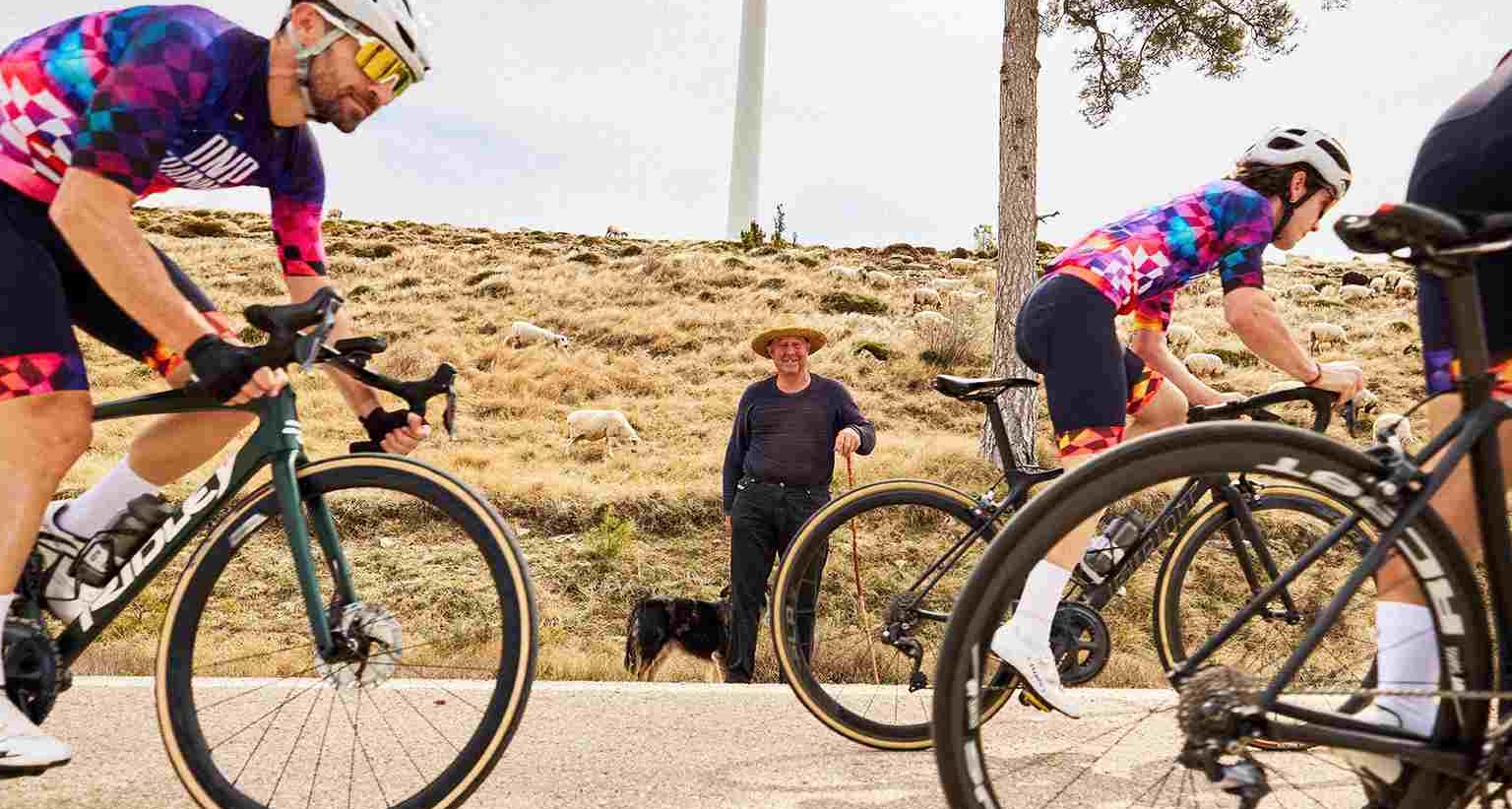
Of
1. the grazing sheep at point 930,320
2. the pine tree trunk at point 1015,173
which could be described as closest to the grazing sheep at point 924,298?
the grazing sheep at point 930,320

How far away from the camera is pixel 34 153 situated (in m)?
2.61

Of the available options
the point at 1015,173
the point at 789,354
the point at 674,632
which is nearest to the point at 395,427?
the point at 789,354

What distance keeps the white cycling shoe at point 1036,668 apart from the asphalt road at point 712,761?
8.0 inches

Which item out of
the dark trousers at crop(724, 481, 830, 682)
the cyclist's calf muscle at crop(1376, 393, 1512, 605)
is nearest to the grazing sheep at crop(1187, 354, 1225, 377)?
the dark trousers at crop(724, 481, 830, 682)

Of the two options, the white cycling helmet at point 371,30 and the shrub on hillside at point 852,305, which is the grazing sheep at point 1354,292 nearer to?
the shrub on hillside at point 852,305

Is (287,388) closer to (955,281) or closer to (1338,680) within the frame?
(1338,680)

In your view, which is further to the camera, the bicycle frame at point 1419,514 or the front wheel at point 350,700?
the front wheel at point 350,700

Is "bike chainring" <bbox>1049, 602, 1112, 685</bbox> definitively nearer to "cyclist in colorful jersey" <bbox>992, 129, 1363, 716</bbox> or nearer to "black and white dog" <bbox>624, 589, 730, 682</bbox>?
"cyclist in colorful jersey" <bbox>992, 129, 1363, 716</bbox>

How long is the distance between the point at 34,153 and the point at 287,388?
801 millimetres

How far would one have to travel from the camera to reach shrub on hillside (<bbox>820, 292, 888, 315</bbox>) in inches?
948

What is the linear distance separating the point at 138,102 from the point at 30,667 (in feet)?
4.22

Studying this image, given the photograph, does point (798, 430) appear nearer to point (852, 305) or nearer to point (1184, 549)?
point (1184, 549)

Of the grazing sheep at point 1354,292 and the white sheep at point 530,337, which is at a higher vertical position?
the grazing sheep at point 1354,292

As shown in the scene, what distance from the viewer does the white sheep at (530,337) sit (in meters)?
20.7
